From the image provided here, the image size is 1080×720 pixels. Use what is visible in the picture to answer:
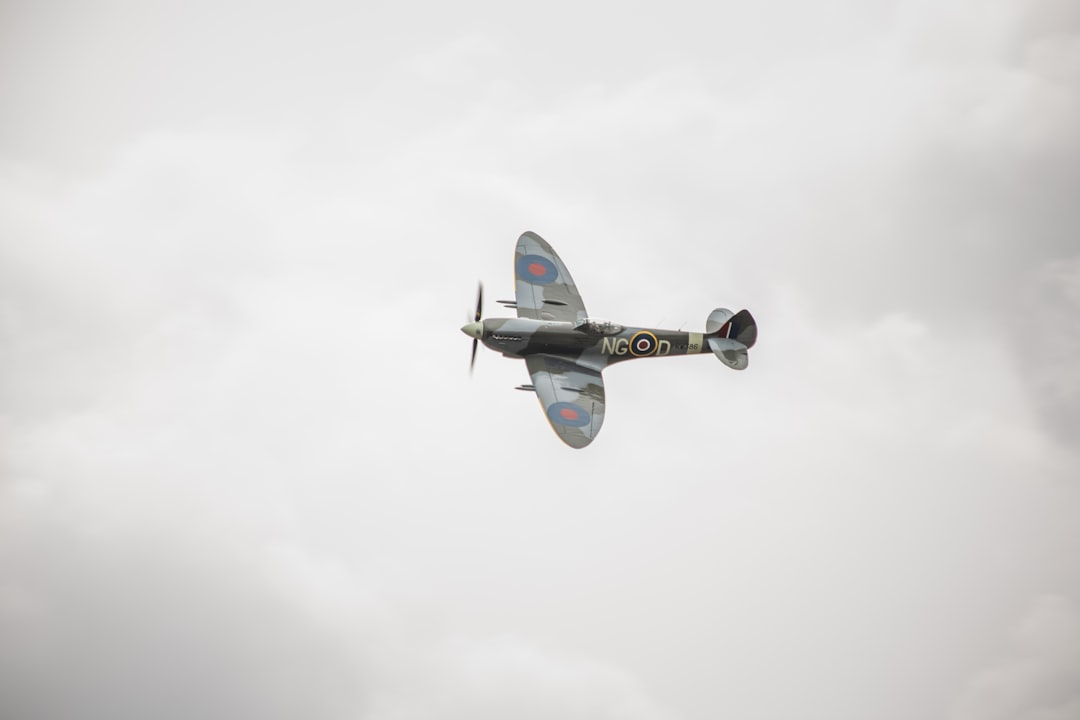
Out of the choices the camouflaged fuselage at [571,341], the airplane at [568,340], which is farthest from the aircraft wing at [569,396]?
the camouflaged fuselage at [571,341]

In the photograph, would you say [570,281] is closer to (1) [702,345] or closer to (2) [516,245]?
(2) [516,245]

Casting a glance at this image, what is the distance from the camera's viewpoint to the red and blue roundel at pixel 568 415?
34219mm

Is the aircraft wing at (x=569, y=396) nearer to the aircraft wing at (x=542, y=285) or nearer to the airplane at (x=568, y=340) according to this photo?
the airplane at (x=568, y=340)

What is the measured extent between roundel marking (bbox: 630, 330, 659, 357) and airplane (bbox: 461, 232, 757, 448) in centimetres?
4

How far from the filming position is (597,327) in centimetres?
3700

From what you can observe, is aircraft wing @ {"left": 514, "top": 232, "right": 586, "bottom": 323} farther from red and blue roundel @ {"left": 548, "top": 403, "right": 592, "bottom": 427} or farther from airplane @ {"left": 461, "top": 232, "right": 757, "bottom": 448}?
red and blue roundel @ {"left": 548, "top": 403, "right": 592, "bottom": 427}

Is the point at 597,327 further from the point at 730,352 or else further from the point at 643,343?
the point at 730,352

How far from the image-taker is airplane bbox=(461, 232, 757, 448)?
3503 cm

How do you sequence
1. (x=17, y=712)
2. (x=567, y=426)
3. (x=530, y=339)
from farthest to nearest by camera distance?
(x=17, y=712) < (x=530, y=339) < (x=567, y=426)

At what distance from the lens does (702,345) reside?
39.0 meters

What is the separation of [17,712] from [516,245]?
200 m

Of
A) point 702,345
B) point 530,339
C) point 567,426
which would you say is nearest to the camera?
point 567,426

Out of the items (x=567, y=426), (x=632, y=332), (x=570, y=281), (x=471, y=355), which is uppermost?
(x=570, y=281)

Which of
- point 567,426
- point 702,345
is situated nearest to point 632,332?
point 702,345
